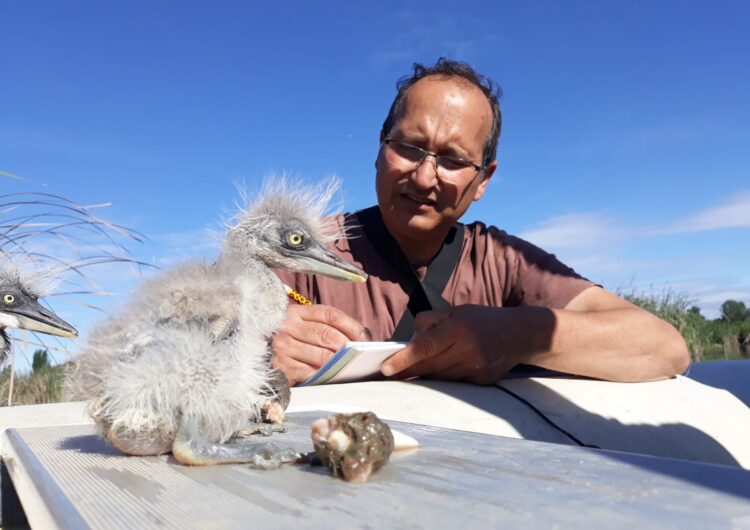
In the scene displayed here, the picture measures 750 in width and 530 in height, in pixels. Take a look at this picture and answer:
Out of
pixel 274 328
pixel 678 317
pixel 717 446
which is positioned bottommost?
pixel 717 446

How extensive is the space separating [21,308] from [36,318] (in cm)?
7

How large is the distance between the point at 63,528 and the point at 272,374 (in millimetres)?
695

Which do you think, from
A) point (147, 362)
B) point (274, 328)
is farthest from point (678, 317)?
point (147, 362)

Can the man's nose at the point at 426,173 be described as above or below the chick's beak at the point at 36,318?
above

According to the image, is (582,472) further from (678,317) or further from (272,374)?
(678,317)

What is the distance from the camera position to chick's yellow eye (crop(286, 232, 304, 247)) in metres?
1.69

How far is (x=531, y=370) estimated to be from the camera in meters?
3.23

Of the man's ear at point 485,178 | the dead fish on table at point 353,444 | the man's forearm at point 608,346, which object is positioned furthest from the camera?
the man's ear at point 485,178

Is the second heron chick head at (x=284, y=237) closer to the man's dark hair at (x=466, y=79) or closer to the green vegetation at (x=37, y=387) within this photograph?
the man's dark hair at (x=466, y=79)

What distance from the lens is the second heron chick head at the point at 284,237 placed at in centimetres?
168

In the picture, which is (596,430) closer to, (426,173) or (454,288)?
(454,288)

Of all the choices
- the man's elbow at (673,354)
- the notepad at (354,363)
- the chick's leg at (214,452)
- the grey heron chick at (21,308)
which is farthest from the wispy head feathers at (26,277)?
the man's elbow at (673,354)

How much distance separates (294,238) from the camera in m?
1.70

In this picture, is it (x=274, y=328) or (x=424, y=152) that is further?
(x=424, y=152)
